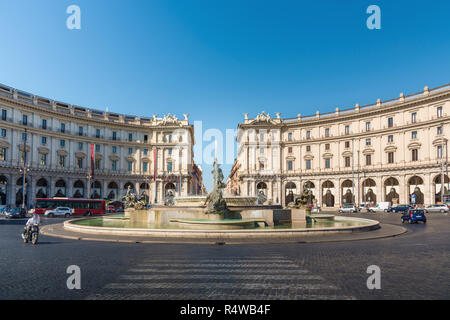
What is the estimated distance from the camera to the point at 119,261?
385 inches

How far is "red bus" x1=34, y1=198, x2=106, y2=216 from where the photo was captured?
40562mm

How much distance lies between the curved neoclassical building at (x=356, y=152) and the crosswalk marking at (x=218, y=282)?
49161 mm

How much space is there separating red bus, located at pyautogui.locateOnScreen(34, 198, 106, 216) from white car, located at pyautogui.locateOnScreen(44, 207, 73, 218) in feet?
5.55

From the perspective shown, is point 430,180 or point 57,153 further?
point 57,153

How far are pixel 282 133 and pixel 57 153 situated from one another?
4996 cm

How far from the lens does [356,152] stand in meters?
65.1

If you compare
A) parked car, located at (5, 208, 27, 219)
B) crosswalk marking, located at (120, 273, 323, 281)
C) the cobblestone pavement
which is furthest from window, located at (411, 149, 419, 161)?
parked car, located at (5, 208, 27, 219)

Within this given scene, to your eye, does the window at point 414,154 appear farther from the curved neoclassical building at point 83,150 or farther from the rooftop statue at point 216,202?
the rooftop statue at point 216,202

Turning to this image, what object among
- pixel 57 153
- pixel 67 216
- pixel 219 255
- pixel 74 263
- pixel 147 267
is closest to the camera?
pixel 147 267

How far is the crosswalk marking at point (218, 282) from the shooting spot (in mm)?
6273

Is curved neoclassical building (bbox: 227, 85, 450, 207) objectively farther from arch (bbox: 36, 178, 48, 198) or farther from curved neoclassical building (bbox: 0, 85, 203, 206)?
arch (bbox: 36, 178, 48, 198)

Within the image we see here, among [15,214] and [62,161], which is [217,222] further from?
[62,161]
